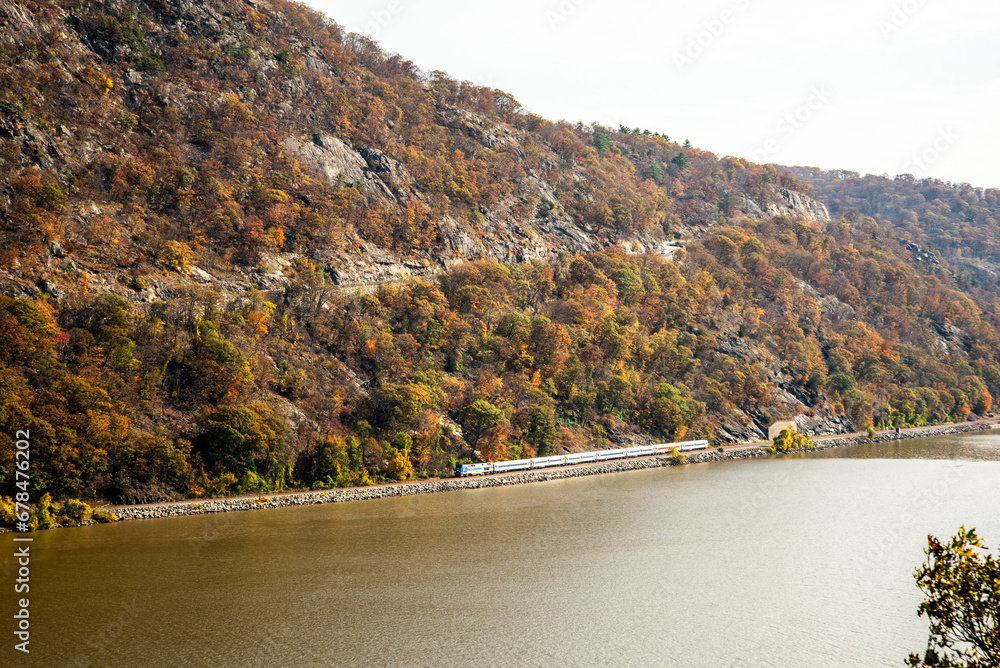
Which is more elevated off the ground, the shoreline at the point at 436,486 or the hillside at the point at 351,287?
the hillside at the point at 351,287

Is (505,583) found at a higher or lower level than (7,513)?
lower

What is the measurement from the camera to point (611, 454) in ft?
212

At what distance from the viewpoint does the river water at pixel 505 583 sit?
70.9 ft

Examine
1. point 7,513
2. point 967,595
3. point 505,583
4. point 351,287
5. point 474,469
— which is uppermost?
point 351,287

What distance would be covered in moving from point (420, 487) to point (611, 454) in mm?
22838

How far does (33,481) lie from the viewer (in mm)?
34938

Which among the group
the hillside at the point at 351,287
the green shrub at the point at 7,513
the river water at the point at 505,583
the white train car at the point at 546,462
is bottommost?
the river water at the point at 505,583

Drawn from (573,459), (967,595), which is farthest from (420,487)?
(967,595)

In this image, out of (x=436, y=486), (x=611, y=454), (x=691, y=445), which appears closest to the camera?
(x=436, y=486)

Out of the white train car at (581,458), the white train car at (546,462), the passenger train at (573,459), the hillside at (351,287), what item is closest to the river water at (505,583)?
the passenger train at (573,459)

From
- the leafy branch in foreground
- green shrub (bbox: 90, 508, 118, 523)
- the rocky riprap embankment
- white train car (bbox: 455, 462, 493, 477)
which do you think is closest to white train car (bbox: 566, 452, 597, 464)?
the rocky riprap embankment

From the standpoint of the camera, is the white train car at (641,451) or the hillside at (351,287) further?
the white train car at (641,451)

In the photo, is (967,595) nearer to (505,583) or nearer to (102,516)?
(505,583)

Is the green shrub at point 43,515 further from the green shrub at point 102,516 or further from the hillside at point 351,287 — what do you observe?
the green shrub at point 102,516
